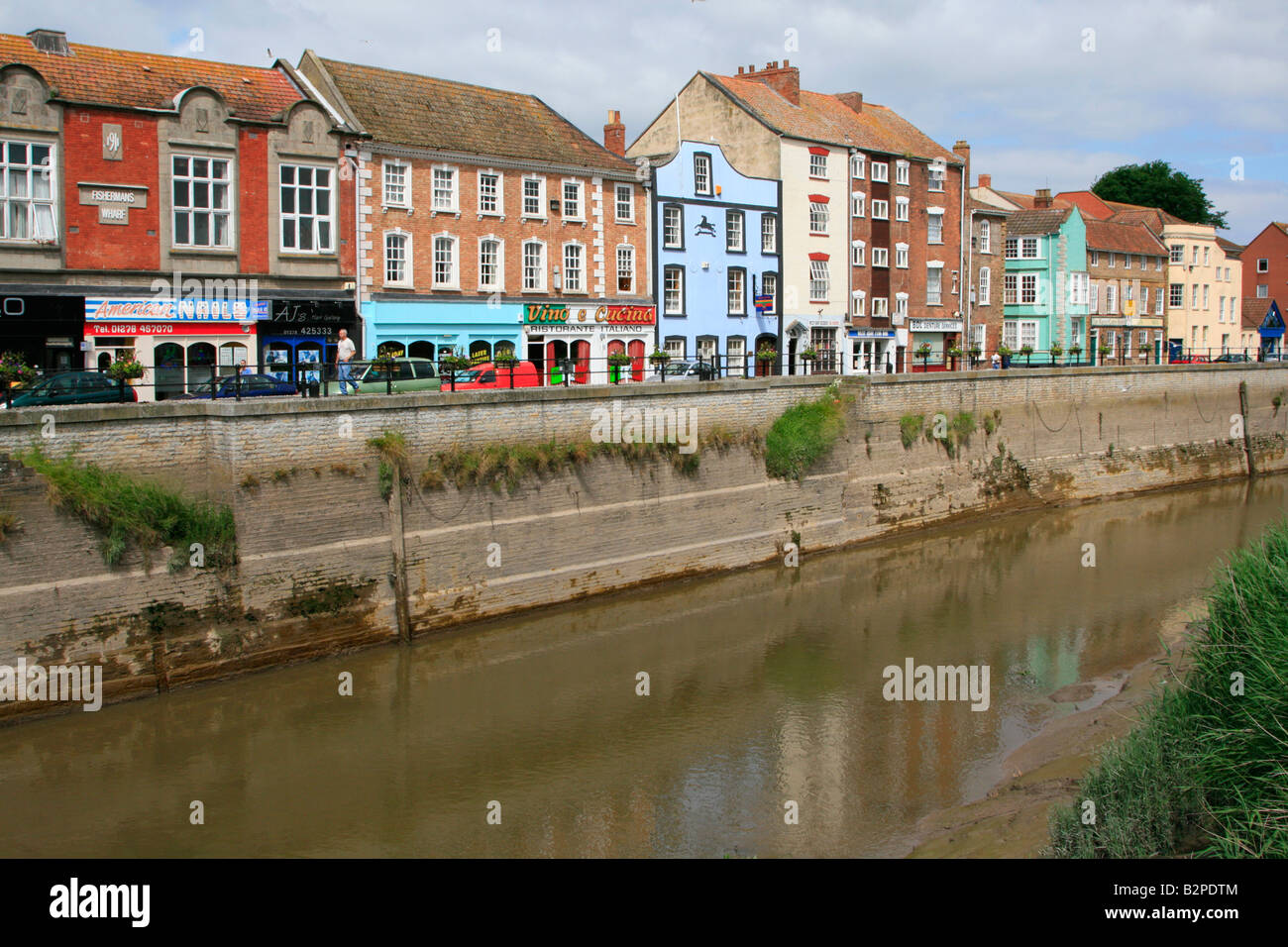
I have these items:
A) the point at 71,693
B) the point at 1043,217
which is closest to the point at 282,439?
the point at 71,693

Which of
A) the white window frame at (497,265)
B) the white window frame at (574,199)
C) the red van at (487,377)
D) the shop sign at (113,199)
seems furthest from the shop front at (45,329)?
the white window frame at (574,199)

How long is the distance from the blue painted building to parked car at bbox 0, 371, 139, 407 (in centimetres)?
2173

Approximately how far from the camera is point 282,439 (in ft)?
64.6

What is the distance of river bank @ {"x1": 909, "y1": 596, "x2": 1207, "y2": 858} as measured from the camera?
12672 millimetres

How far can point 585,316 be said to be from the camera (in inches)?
1453

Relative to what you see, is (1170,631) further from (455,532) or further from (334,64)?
(334,64)

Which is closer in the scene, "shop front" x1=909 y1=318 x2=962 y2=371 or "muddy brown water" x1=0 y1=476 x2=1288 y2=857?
"muddy brown water" x1=0 y1=476 x2=1288 y2=857

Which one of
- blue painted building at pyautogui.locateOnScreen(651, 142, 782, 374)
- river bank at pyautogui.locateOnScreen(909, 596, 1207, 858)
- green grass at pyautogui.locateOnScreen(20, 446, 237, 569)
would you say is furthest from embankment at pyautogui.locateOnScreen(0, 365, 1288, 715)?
river bank at pyautogui.locateOnScreen(909, 596, 1207, 858)

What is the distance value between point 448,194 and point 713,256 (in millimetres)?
11061

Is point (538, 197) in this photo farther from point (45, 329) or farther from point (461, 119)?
point (45, 329)

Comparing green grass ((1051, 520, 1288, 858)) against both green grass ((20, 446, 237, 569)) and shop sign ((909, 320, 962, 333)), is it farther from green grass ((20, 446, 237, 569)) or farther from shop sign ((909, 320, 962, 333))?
shop sign ((909, 320, 962, 333))

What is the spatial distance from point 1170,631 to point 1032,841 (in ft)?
38.7
